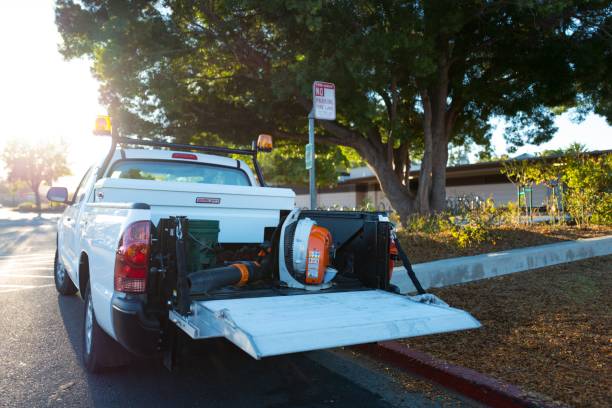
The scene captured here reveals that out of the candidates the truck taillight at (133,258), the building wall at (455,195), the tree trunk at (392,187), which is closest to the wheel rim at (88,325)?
the truck taillight at (133,258)

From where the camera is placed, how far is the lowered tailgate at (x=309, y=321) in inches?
107

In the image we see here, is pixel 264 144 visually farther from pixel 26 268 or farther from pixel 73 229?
pixel 26 268

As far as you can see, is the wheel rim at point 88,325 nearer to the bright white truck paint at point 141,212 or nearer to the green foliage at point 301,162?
the bright white truck paint at point 141,212

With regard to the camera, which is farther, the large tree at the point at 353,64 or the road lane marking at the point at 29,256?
the road lane marking at the point at 29,256

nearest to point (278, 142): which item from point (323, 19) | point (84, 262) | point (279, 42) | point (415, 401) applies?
point (279, 42)

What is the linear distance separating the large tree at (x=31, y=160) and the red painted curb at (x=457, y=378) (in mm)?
55337

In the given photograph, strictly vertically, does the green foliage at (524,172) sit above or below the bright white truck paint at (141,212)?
above

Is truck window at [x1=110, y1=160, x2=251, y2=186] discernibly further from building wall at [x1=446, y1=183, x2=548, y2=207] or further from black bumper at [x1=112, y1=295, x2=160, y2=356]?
building wall at [x1=446, y1=183, x2=548, y2=207]

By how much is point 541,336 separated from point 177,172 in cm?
405

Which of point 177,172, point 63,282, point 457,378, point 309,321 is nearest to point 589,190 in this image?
point 457,378

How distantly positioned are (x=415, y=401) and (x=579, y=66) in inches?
437

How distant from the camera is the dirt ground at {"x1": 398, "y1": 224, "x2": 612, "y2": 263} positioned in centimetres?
813

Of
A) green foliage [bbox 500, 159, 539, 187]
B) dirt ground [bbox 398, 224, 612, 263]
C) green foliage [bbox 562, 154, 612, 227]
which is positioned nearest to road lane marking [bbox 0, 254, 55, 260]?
dirt ground [bbox 398, 224, 612, 263]

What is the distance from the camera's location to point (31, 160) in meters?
53.0
